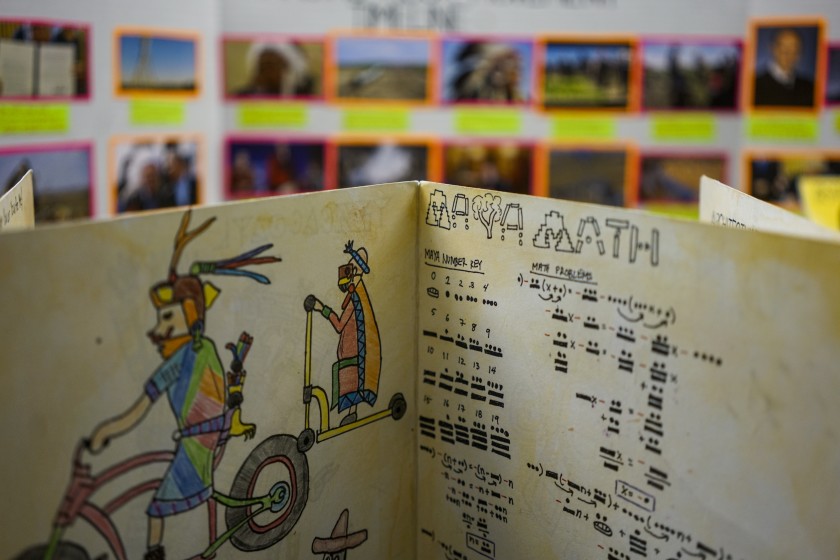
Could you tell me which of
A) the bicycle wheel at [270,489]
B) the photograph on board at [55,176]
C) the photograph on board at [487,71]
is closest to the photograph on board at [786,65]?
→ the photograph on board at [487,71]

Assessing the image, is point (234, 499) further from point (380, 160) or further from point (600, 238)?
point (380, 160)

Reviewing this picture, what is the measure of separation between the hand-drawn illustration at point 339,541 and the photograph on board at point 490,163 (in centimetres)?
132

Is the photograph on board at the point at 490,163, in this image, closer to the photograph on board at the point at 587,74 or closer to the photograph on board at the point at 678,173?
the photograph on board at the point at 587,74

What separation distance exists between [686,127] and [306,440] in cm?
158

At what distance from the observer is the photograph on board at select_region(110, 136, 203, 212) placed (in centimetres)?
203

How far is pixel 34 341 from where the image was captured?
76 cm

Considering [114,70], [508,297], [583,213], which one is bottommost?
[508,297]

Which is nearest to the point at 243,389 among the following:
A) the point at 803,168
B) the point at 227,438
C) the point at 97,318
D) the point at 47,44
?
the point at 227,438

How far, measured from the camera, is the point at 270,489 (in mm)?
977

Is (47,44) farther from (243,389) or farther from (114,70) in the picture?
(243,389)

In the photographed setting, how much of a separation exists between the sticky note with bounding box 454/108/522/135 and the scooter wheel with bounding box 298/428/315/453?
1.38 m

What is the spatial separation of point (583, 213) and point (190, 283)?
39 cm

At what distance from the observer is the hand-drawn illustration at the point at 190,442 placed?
0.82 m

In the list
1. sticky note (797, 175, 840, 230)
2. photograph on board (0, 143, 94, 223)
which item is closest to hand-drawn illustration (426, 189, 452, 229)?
photograph on board (0, 143, 94, 223)
